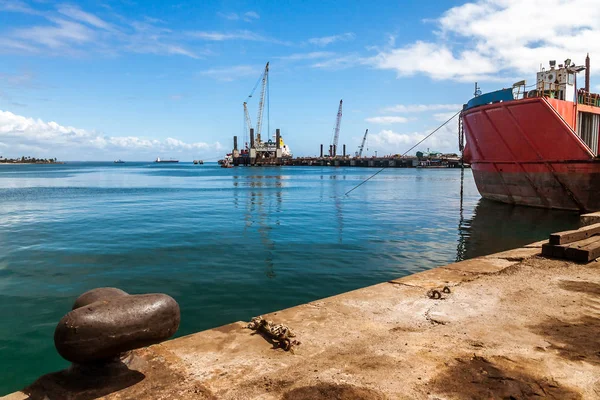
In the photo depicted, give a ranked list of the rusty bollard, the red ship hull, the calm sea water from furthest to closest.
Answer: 1. the red ship hull
2. the calm sea water
3. the rusty bollard

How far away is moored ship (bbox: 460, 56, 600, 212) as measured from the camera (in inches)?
767

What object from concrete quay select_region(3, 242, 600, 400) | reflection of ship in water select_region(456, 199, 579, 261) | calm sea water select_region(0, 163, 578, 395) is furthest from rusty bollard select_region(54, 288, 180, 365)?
reflection of ship in water select_region(456, 199, 579, 261)

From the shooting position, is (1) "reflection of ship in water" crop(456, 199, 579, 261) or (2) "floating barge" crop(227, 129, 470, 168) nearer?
(1) "reflection of ship in water" crop(456, 199, 579, 261)

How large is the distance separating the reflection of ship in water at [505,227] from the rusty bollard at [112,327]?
37.0 feet

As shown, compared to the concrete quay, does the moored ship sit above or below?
above

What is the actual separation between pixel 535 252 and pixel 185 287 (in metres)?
8.16

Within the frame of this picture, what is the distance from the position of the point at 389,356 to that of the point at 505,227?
59.2 feet

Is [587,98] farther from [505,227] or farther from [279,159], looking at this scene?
[279,159]

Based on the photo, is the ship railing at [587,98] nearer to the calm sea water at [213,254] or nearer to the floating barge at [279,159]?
the calm sea water at [213,254]

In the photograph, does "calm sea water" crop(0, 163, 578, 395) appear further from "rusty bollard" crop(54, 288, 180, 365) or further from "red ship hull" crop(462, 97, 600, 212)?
"rusty bollard" crop(54, 288, 180, 365)

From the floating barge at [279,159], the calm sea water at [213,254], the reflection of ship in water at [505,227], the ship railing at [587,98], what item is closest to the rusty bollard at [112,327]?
the calm sea water at [213,254]

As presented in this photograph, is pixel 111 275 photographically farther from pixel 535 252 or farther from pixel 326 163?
pixel 326 163

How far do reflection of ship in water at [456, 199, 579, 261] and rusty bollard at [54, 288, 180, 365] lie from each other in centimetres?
1127

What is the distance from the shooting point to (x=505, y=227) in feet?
64.0
